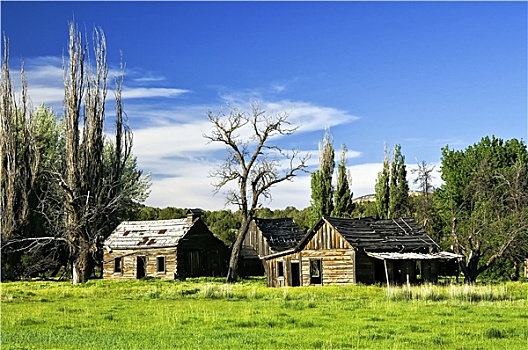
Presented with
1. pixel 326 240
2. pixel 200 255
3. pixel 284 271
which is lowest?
pixel 284 271

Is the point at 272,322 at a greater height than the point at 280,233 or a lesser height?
lesser

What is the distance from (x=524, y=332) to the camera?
18.0 m

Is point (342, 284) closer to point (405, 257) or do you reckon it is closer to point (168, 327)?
point (405, 257)

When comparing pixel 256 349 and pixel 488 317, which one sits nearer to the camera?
pixel 256 349

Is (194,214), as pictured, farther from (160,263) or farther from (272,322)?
(272,322)

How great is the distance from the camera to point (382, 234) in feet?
150

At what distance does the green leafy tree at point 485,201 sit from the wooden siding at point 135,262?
19850mm

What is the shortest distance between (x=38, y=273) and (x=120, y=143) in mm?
11787

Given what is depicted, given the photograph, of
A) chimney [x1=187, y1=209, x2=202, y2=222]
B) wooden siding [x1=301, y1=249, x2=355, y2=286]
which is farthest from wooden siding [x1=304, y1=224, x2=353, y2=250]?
chimney [x1=187, y1=209, x2=202, y2=222]

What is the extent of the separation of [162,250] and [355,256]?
17.9 metres

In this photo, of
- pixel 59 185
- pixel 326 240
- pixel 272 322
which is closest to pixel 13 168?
pixel 59 185

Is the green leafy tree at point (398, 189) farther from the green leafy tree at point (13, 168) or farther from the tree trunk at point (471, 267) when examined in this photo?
the green leafy tree at point (13, 168)

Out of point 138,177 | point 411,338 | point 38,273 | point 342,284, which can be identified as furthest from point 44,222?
point 411,338

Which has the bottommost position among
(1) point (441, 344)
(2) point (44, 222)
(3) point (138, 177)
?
(1) point (441, 344)
